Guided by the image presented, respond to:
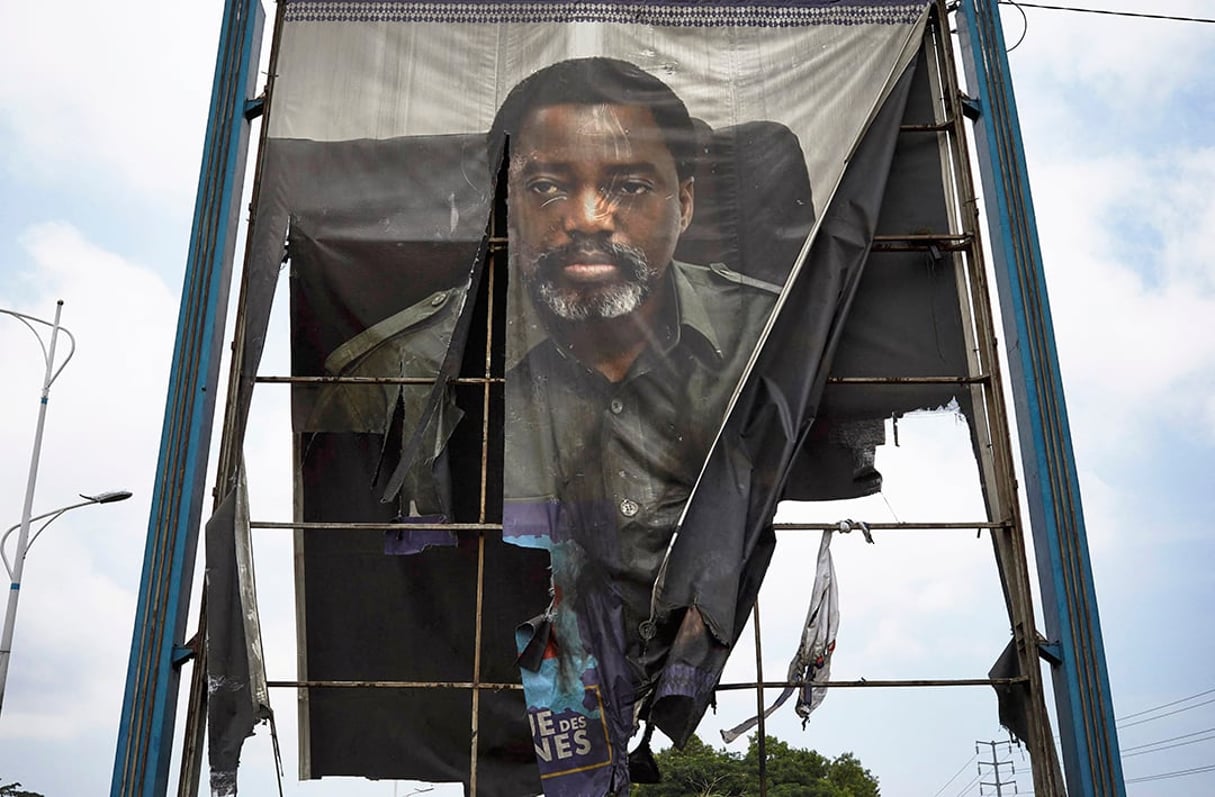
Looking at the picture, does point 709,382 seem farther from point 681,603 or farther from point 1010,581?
point 1010,581

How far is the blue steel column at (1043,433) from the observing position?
650 cm

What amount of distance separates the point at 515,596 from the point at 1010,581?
2872 millimetres

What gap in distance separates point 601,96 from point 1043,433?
3.39 meters

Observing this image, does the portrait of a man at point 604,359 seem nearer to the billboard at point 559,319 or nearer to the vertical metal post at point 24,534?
the billboard at point 559,319

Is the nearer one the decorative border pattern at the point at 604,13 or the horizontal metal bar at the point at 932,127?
the horizontal metal bar at the point at 932,127

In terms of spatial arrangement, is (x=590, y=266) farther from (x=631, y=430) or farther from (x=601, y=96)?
(x=601, y=96)

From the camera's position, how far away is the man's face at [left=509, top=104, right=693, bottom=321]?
738 cm

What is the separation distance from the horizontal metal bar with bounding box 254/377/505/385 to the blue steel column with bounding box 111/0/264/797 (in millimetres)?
399

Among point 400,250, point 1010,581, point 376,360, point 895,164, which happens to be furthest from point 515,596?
point 895,164

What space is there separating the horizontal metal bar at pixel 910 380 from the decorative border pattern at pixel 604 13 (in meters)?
2.48

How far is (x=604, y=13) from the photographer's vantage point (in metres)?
8.12

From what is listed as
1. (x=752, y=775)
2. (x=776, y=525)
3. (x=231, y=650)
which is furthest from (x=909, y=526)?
(x=752, y=775)

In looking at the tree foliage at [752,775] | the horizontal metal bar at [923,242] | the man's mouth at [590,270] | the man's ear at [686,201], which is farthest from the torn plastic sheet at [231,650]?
the tree foliage at [752,775]

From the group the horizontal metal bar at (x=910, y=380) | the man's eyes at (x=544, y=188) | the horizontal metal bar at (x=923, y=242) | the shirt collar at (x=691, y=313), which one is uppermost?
the man's eyes at (x=544, y=188)
